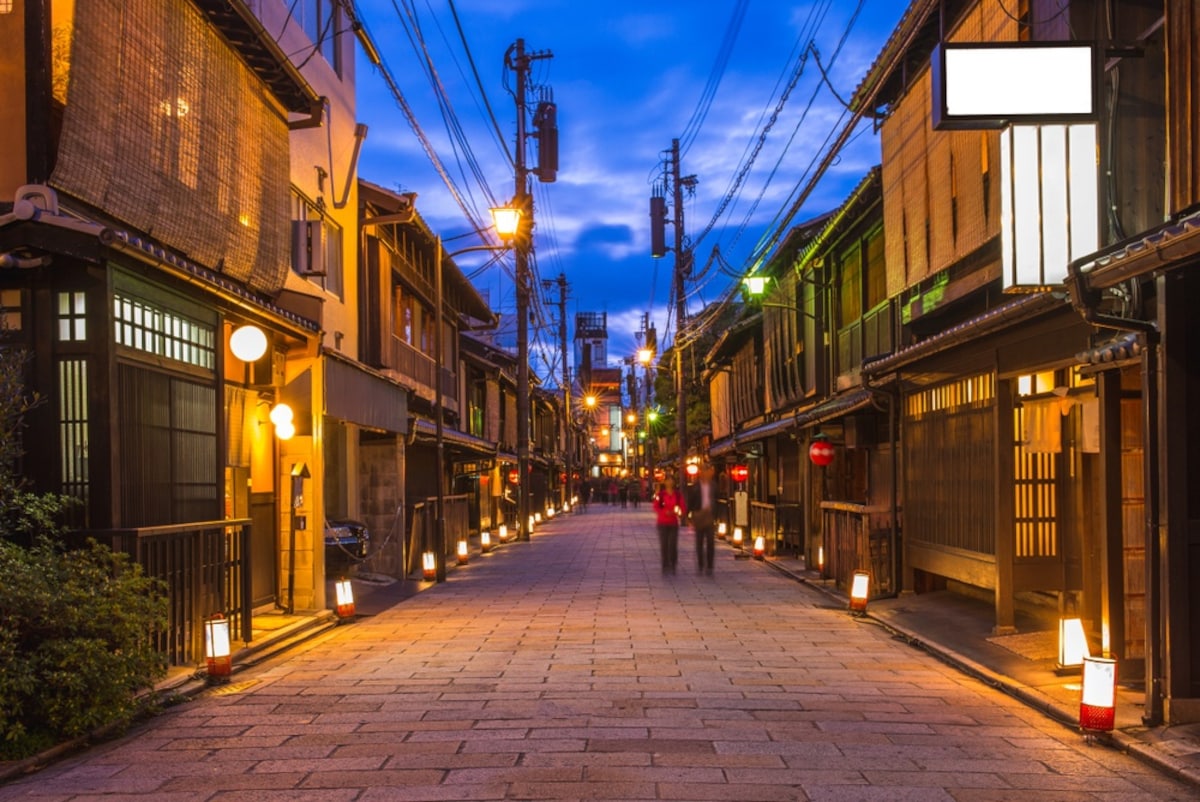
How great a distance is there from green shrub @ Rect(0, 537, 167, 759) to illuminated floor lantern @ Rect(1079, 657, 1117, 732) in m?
7.30

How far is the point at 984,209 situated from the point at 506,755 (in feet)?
34.0

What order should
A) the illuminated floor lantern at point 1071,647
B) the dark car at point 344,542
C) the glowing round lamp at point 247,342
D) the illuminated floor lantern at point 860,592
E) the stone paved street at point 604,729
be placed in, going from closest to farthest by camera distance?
the stone paved street at point 604,729, the illuminated floor lantern at point 1071,647, the glowing round lamp at point 247,342, the illuminated floor lantern at point 860,592, the dark car at point 344,542

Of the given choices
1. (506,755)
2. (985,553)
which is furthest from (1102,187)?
(506,755)

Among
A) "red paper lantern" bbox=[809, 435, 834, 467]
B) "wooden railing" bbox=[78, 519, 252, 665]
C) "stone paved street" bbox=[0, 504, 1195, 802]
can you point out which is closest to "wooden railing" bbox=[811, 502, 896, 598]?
"red paper lantern" bbox=[809, 435, 834, 467]

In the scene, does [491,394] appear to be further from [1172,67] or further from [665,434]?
[1172,67]

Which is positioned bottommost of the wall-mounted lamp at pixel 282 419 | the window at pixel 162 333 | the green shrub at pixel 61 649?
the green shrub at pixel 61 649

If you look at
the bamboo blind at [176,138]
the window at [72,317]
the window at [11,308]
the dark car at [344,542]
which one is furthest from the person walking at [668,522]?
the window at [11,308]

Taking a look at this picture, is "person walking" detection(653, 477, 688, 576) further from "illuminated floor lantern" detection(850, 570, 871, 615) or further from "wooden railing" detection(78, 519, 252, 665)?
"wooden railing" detection(78, 519, 252, 665)

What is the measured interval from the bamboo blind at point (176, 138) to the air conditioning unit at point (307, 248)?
1.72m

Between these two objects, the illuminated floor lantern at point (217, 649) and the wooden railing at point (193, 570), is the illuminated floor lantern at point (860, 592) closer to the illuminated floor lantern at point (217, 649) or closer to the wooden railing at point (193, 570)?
the wooden railing at point (193, 570)

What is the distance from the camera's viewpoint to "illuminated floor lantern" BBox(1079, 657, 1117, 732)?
8.09 m

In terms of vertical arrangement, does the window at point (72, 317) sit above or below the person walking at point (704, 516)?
above

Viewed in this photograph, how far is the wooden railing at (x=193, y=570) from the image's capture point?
34.0 ft

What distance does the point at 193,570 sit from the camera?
11539 mm
